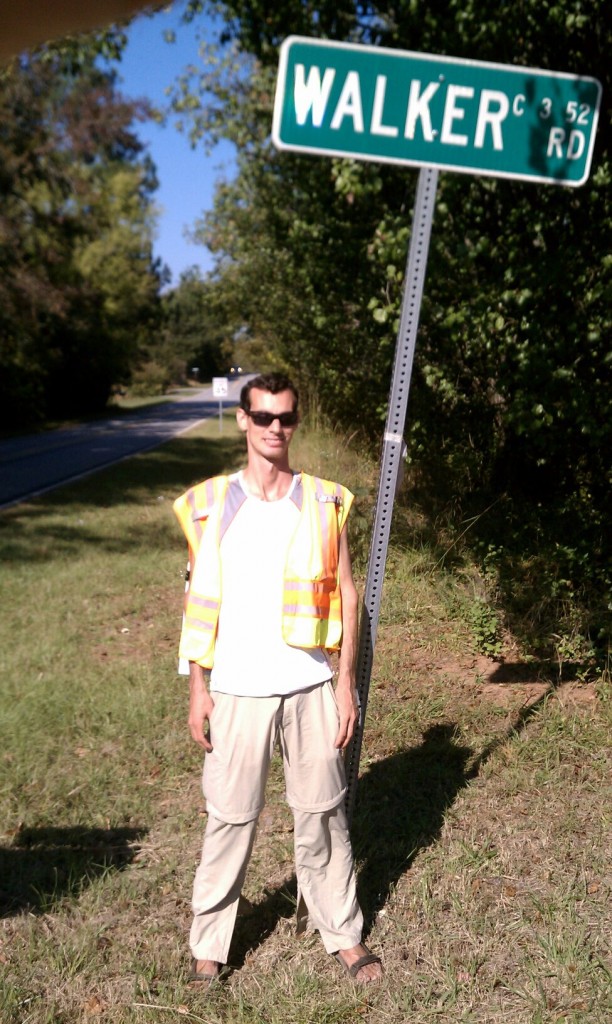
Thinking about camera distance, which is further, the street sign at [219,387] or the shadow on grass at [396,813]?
the street sign at [219,387]

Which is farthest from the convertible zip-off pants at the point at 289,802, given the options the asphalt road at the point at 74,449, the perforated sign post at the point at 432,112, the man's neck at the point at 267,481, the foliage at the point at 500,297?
the asphalt road at the point at 74,449

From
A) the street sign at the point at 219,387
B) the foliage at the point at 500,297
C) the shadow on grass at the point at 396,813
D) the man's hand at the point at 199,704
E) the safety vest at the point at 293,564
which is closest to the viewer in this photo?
the safety vest at the point at 293,564

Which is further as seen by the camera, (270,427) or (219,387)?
(219,387)

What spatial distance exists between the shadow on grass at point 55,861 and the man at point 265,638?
0.91 metres

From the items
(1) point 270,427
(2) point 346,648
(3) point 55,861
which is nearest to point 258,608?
(2) point 346,648

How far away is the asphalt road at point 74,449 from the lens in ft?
57.1

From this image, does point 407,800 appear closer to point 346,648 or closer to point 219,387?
point 346,648

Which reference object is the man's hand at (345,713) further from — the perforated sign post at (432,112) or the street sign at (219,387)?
the street sign at (219,387)

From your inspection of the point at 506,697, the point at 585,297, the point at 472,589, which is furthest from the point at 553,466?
the point at 506,697

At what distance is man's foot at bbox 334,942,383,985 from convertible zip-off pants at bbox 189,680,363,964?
31mm

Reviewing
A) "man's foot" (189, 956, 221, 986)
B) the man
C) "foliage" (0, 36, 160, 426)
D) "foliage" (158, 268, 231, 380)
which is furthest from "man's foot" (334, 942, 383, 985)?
"foliage" (158, 268, 231, 380)

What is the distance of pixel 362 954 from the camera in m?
3.12

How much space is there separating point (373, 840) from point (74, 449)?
2279 centimetres

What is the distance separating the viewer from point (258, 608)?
9.48 ft
